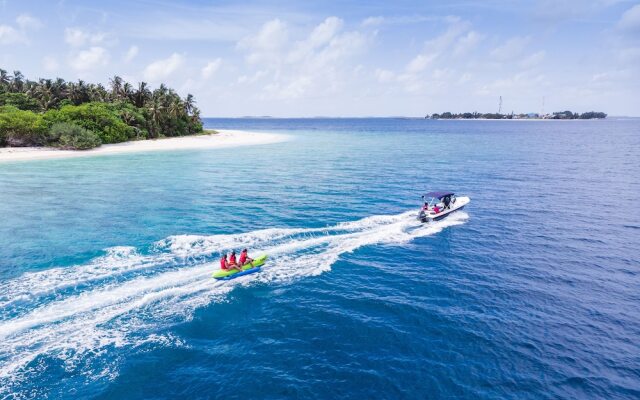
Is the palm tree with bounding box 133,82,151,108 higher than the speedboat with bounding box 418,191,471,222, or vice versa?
the palm tree with bounding box 133,82,151,108

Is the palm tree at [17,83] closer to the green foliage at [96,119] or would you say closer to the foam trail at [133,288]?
the green foliage at [96,119]

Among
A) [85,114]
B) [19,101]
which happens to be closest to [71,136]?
[85,114]

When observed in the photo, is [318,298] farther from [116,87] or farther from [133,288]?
[116,87]

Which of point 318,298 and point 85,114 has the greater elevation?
point 85,114

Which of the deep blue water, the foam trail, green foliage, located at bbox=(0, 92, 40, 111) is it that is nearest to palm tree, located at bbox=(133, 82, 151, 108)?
green foliage, located at bbox=(0, 92, 40, 111)

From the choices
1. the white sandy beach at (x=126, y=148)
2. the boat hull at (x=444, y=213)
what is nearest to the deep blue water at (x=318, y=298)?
the boat hull at (x=444, y=213)

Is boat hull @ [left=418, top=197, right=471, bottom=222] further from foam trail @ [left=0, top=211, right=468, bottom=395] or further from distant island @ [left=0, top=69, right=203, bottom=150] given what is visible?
distant island @ [left=0, top=69, right=203, bottom=150]
